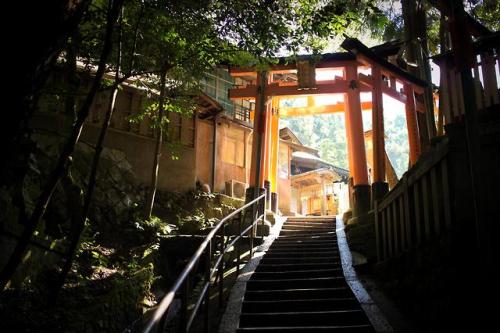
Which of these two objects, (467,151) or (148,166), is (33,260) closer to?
(467,151)

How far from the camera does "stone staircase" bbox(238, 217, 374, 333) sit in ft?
16.9

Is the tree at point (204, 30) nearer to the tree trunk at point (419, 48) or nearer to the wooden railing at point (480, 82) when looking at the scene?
the wooden railing at point (480, 82)

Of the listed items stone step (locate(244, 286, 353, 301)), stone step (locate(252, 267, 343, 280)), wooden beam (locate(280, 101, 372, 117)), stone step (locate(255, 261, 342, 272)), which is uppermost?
wooden beam (locate(280, 101, 372, 117))

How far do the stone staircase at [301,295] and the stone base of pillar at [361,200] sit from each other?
2.86 m

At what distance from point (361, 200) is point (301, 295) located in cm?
696

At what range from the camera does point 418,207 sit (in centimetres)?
534

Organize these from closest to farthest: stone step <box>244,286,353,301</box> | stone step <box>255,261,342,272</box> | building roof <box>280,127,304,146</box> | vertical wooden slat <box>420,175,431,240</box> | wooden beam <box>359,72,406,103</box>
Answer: vertical wooden slat <box>420,175,431,240</box> → stone step <box>244,286,353,301</box> → stone step <box>255,261,342,272</box> → wooden beam <box>359,72,406,103</box> → building roof <box>280,127,304,146</box>

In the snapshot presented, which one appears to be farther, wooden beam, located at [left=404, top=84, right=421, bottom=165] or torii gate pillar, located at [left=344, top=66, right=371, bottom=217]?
wooden beam, located at [left=404, top=84, right=421, bottom=165]

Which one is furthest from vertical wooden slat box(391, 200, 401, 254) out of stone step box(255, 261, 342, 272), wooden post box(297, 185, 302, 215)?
wooden post box(297, 185, 302, 215)

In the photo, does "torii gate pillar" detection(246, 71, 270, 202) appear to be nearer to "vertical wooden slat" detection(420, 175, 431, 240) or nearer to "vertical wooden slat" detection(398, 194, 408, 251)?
"vertical wooden slat" detection(398, 194, 408, 251)

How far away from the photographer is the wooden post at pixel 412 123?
14398 millimetres

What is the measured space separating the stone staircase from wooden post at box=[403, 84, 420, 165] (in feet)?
21.5

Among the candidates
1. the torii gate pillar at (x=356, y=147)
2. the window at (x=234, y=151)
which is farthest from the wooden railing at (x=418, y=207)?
the window at (x=234, y=151)

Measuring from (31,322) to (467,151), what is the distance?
19.3 ft
